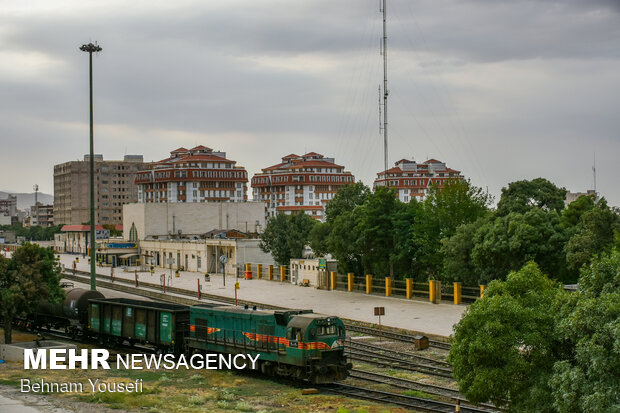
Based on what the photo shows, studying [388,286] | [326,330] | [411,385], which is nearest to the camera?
[326,330]

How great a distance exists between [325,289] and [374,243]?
772 centimetres

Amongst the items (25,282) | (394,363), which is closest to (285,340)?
(394,363)

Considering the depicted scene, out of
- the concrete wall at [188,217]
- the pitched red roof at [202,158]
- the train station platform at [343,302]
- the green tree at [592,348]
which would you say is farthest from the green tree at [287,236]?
the pitched red roof at [202,158]

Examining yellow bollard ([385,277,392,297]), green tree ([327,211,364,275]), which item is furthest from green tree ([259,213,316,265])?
yellow bollard ([385,277,392,297])

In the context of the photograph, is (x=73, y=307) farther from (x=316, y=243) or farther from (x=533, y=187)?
(x=533, y=187)

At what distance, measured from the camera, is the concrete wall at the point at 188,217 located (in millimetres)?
98062

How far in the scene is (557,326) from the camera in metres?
19.2

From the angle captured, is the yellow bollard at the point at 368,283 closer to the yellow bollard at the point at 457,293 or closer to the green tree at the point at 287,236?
the yellow bollard at the point at 457,293

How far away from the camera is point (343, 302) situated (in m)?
52.4

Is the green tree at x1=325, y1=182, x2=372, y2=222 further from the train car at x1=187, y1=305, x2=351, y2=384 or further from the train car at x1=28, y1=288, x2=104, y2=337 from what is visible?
the train car at x1=187, y1=305, x2=351, y2=384

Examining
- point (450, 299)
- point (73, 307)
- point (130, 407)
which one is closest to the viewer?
point (130, 407)

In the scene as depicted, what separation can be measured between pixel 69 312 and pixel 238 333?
13992mm

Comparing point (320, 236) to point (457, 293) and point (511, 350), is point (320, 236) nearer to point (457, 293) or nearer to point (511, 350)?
point (457, 293)

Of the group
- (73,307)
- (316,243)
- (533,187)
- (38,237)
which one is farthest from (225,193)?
(73,307)
